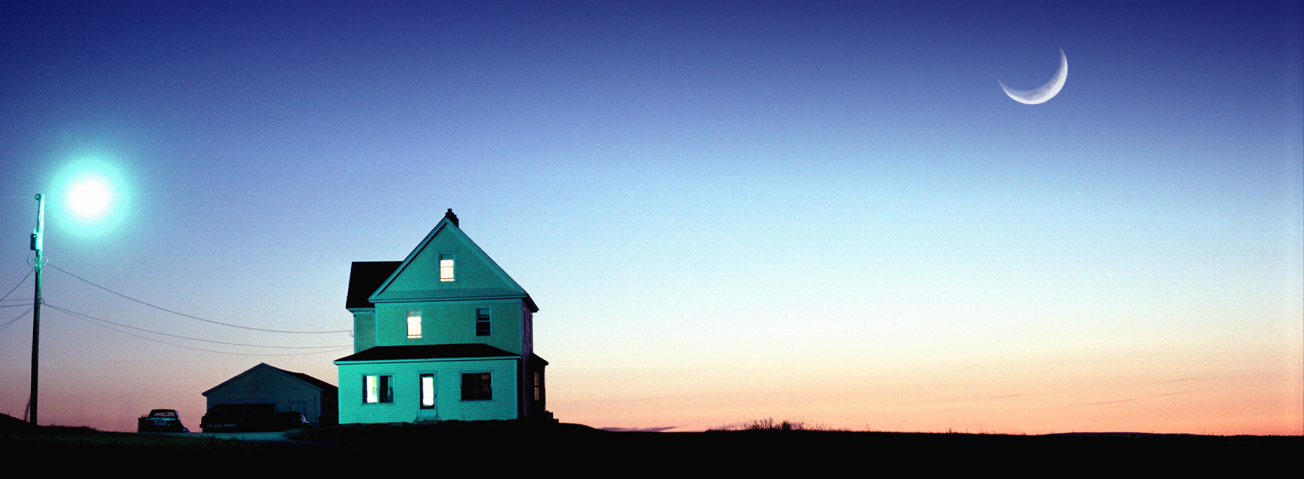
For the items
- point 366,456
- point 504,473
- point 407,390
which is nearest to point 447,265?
point 407,390

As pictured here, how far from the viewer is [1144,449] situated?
977 inches

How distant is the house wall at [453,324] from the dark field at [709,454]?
53.9 ft

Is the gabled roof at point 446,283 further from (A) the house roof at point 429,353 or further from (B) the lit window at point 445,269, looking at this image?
(A) the house roof at point 429,353

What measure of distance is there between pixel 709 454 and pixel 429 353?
77.3 ft

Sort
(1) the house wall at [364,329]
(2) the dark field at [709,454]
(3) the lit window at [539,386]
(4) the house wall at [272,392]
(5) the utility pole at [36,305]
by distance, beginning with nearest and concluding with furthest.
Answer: (2) the dark field at [709,454] → (5) the utility pole at [36,305] → (1) the house wall at [364,329] → (3) the lit window at [539,386] → (4) the house wall at [272,392]

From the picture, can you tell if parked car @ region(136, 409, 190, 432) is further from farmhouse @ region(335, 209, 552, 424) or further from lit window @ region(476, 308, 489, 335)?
lit window @ region(476, 308, 489, 335)

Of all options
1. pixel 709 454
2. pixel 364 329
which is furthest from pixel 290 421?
pixel 709 454

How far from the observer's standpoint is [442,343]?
47625 millimetres

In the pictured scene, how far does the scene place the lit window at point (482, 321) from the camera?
47812 millimetres

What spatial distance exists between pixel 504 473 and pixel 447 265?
28.7m

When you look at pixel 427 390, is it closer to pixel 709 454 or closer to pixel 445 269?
pixel 445 269

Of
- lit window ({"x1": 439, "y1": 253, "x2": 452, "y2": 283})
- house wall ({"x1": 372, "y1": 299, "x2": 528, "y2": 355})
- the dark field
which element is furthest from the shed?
the dark field

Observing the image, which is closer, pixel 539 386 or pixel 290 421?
pixel 539 386

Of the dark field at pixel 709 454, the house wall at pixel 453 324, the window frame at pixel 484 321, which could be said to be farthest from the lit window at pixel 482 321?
the dark field at pixel 709 454
